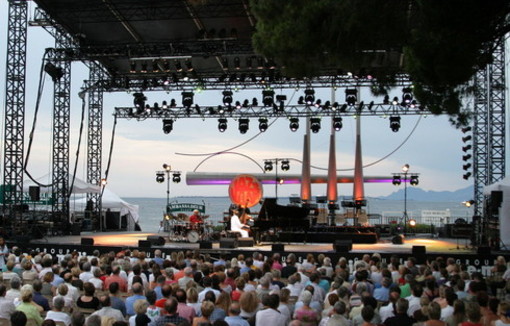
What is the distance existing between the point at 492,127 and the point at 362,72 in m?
5.60

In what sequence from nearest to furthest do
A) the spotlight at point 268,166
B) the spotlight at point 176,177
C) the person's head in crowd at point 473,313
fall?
the person's head in crowd at point 473,313, the spotlight at point 176,177, the spotlight at point 268,166

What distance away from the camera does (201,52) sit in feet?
83.1

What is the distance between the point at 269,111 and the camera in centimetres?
3275

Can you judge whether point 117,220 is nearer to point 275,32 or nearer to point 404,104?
point 404,104

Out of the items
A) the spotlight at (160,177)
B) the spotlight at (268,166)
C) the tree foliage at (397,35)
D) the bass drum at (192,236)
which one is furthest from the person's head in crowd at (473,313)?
the spotlight at (160,177)

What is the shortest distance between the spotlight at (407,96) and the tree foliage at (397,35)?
17.1 meters

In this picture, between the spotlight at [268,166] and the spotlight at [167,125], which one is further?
the spotlight at [268,166]

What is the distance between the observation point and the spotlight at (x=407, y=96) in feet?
96.7

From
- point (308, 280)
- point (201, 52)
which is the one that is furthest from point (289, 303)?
point (201, 52)

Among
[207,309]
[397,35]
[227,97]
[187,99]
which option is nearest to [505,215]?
[397,35]

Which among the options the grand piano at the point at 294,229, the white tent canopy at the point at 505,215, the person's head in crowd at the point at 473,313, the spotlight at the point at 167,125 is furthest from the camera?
the spotlight at the point at 167,125

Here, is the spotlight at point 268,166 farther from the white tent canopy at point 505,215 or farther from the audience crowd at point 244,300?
the audience crowd at point 244,300

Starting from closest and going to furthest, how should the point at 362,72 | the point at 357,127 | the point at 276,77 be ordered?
the point at 362,72 → the point at 276,77 → the point at 357,127

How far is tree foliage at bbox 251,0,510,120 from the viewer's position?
11.0m
